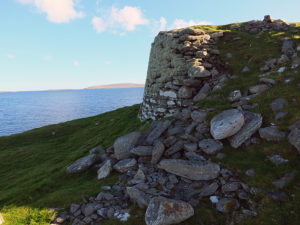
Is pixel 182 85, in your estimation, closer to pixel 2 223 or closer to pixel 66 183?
pixel 66 183

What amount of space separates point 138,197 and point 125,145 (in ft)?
13.1

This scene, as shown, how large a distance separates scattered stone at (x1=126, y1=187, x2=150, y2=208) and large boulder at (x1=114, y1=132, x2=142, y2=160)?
3020 millimetres

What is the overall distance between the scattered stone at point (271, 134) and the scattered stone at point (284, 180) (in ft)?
5.87

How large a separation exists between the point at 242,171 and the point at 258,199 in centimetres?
116

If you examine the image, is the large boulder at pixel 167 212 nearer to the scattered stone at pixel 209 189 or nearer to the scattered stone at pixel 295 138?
the scattered stone at pixel 209 189

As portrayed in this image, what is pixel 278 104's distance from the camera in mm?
8922

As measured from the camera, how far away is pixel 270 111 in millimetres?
8766

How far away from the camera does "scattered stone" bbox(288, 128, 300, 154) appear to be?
6614 millimetres

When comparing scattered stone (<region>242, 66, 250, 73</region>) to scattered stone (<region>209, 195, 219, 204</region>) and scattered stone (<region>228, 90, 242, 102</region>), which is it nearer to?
scattered stone (<region>228, 90, 242, 102</region>)

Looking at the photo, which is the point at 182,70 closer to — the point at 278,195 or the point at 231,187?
the point at 231,187

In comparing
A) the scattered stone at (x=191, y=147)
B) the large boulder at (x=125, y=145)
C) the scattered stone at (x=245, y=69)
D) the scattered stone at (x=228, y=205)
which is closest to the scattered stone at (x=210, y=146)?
the scattered stone at (x=191, y=147)

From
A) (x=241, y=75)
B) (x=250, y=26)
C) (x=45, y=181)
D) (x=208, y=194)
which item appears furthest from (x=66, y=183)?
(x=250, y=26)

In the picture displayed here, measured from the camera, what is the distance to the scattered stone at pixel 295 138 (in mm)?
6614

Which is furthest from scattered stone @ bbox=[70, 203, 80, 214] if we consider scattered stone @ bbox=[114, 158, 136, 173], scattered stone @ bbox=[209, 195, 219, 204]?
scattered stone @ bbox=[209, 195, 219, 204]
